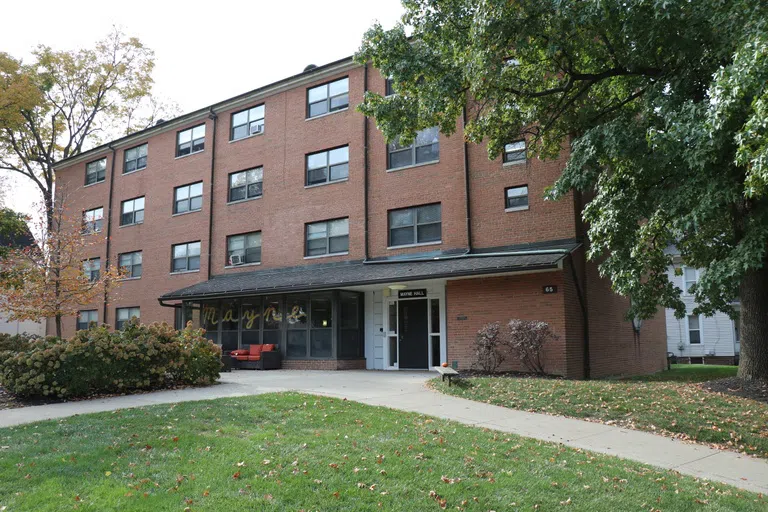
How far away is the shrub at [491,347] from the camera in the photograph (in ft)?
51.0

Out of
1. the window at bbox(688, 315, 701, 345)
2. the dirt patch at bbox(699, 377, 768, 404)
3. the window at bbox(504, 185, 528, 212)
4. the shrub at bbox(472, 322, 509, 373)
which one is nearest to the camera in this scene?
the dirt patch at bbox(699, 377, 768, 404)

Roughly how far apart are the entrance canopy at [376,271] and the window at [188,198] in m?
4.02

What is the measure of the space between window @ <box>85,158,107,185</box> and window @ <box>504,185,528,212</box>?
2314cm

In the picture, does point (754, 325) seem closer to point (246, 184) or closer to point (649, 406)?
point (649, 406)

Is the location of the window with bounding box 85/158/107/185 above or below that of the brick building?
above

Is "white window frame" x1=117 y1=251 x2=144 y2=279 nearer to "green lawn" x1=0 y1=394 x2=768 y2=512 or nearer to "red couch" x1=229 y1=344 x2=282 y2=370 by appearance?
"red couch" x1=229 y1=344 x2=282 y2=370

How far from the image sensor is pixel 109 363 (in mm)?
11570

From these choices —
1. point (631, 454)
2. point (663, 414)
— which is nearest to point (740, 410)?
point (663, 414)

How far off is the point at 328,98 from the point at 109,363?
44.6 ft

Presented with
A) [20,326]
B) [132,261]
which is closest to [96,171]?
[132,261]

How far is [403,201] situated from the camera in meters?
19.2

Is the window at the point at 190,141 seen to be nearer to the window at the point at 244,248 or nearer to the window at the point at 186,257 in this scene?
the window at the point at 186,257

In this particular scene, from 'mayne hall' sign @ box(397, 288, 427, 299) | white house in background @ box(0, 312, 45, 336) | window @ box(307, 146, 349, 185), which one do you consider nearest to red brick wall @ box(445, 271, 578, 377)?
'mayne hall' sign @ box(397, 288, 427, 299)

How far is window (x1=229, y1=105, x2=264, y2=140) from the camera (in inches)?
953
